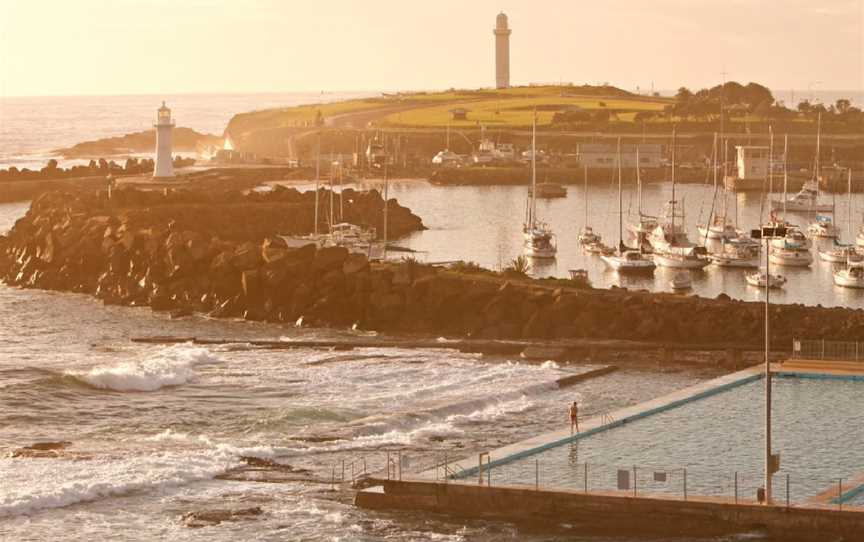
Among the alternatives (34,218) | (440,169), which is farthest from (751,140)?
(34,218)

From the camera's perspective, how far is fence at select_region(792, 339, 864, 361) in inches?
1905

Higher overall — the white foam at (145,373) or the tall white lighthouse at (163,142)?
the tall white lighthouse at (163,142)

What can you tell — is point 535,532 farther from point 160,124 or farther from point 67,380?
point 160,124

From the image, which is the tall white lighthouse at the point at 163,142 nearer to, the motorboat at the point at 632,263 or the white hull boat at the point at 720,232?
the motorboat at the point at 632,263

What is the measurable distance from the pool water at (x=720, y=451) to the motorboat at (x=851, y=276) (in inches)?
1171

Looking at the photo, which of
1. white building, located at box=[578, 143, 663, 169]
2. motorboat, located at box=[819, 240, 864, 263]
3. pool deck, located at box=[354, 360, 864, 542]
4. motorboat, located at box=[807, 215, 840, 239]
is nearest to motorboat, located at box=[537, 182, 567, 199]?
white building, located at box=[578, 143, 663, 169]

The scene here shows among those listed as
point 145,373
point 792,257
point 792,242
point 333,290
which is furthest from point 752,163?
point 145,373

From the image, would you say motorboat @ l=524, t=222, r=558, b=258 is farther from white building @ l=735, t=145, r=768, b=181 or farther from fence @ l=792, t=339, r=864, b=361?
white building @ l=735, t=145, r=768, b=181

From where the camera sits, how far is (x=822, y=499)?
32.7 metres

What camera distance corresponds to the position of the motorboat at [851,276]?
73.1m

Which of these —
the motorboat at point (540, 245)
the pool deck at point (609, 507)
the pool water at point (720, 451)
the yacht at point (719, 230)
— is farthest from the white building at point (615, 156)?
the pool deck at point (609, 507)

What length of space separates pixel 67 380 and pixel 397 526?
19310 mm

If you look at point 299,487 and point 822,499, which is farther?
point 299,487

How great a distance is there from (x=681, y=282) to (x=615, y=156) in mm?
81174
